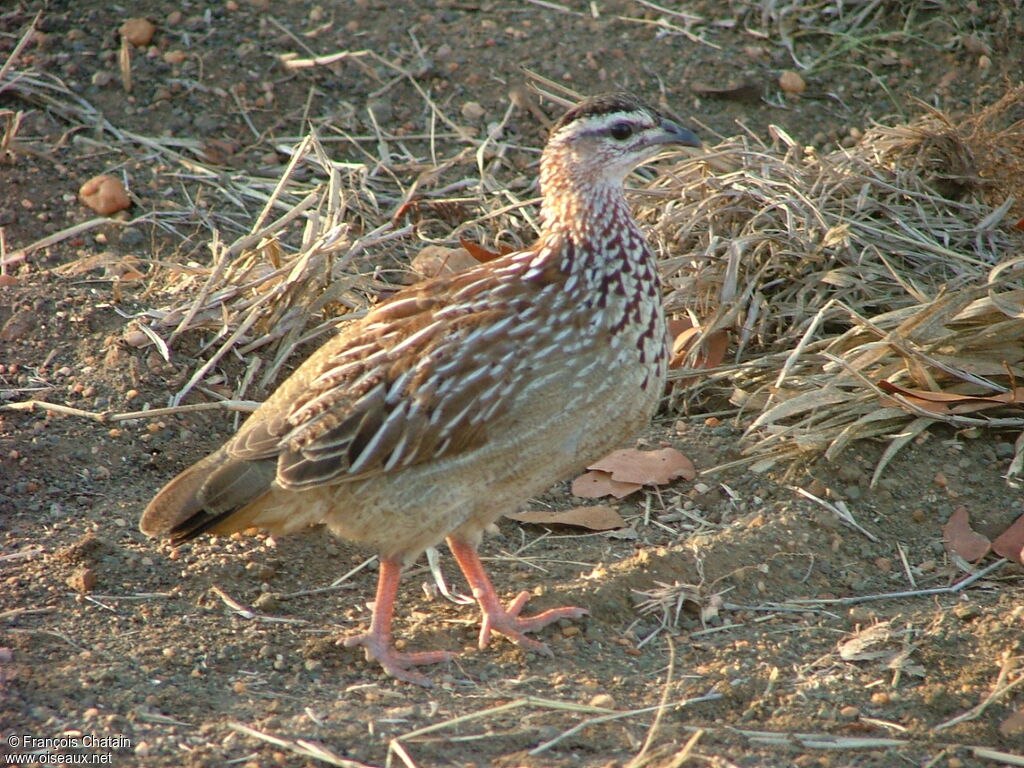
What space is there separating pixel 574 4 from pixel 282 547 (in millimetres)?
4370

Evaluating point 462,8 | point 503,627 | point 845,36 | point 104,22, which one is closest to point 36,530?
point 503,627

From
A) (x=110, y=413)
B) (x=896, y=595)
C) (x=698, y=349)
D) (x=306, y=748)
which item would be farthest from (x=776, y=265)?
(x=306, y=748)

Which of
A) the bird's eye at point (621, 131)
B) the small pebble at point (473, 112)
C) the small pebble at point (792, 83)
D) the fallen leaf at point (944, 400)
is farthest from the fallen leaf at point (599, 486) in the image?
the small pebble at point (792, 83)

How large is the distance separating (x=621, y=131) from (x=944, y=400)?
1758 mm

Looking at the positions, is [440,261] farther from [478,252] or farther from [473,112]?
[473,112]

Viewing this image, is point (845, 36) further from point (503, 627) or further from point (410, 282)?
point (503, 627)

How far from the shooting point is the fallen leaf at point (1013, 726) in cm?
392

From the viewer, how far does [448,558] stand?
5336 millimetres

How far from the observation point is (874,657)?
431 cm

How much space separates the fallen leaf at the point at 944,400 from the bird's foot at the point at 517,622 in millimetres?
1593

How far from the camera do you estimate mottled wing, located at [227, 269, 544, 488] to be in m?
4.36

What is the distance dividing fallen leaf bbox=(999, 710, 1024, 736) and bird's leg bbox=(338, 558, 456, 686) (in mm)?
1814

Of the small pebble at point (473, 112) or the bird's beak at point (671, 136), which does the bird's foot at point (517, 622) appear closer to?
the bird's beak at point (671, 136)

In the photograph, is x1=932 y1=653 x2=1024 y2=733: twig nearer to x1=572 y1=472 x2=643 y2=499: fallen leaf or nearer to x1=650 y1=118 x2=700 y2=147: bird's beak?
x1=572 y1=472 x2=643 y2=499: fallen leaf
